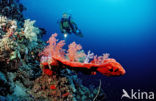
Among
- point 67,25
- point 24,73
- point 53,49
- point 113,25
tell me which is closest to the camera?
point 53,49

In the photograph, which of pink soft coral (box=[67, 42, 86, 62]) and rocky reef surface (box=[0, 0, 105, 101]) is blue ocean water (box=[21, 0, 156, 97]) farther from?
pink soft coral (box=[67, 42, 86, 62])

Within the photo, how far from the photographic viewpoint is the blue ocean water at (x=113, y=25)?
251 ft

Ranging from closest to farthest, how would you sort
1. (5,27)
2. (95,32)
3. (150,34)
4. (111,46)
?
(5,27), (150,34), (111,46), (95,32)

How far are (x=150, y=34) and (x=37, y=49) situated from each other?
308 ft

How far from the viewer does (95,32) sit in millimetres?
113688

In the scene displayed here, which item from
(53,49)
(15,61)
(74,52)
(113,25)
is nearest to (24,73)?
(15,61)

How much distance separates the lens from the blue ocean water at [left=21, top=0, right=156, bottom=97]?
7638 centimetres

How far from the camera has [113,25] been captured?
358ft

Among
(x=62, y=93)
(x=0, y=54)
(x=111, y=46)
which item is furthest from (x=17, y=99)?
(x=111, y=46)

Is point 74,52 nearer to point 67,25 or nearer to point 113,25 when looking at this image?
point 67,25

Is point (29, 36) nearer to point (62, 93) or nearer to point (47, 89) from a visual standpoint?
point (47, 89)

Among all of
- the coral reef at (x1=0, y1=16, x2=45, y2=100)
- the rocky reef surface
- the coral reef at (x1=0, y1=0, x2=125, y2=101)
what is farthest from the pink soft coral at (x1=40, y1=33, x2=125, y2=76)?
the coral reef at (x1=0, y1=16, x2=45, y2=100)

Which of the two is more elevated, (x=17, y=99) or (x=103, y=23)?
(x=103, y=23)

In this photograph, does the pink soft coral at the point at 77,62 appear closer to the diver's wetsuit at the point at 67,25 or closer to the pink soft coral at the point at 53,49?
the pink soft coral at the point at 53,49
